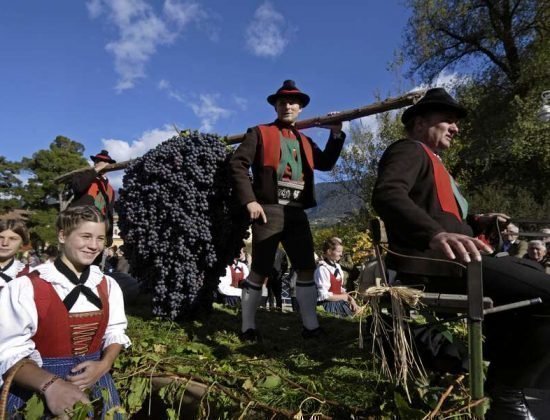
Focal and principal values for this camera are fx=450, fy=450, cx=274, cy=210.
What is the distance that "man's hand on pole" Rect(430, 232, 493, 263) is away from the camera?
1.60m

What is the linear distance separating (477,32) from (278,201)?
1815 centimetres

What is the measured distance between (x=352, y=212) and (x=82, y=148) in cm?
3245

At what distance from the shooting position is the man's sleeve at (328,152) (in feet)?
12.3

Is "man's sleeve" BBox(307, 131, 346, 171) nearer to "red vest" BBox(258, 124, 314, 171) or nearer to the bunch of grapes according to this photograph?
"red vest" BBox(258, 124, 314, 171)

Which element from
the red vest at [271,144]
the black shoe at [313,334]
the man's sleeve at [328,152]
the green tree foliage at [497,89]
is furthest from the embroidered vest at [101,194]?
the green tree foliage at [497,89]

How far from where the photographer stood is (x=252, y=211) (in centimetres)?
309

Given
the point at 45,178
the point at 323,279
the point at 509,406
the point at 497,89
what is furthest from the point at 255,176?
the point at 45,178

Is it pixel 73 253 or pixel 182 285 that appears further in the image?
pixel 182 285

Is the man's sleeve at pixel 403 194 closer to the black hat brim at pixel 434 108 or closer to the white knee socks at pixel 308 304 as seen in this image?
the black hat brim at pixel 434 108

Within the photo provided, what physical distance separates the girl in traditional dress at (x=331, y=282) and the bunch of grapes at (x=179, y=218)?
2.39 m

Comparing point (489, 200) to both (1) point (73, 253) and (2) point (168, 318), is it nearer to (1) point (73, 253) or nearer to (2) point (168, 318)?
(2) point (168, 318)

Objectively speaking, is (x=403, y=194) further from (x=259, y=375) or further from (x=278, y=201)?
(x=278, y=201)

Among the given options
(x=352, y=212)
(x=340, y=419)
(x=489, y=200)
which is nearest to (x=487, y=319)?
(x=340, y=419)

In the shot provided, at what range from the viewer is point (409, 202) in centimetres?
194
